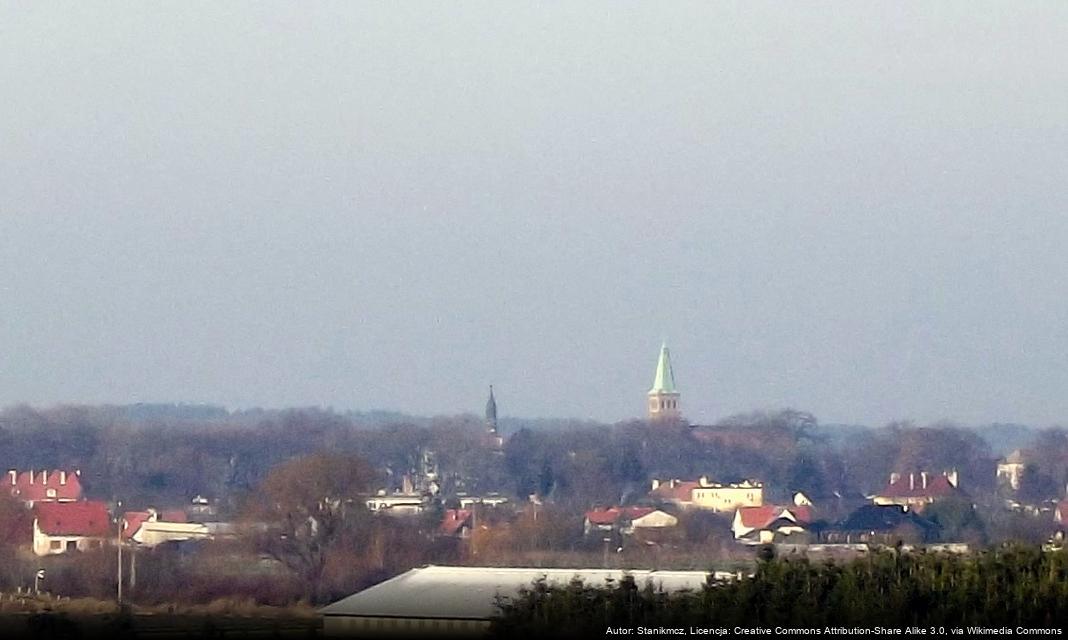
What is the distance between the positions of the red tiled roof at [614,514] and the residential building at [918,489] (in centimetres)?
590

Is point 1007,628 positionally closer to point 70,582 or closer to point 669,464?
point 70,582

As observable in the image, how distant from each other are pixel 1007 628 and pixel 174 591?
13.1m

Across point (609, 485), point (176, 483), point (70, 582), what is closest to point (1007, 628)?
point (70, 582)

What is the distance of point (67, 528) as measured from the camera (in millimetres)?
33625

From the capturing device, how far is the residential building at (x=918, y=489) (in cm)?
4909

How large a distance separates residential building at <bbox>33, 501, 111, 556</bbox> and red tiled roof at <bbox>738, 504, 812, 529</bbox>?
12.9 metres

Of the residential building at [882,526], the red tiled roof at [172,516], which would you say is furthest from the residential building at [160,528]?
the residential building at [882,526]

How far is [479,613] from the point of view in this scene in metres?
17.0

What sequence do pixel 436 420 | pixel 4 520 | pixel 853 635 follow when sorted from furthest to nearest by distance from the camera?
pixel 436 420
pixel 4 520
pixel 853 635

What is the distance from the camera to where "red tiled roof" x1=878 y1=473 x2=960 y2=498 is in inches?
1987

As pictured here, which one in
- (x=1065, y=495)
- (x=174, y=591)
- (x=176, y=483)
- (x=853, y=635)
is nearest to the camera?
(x=853, y=635)

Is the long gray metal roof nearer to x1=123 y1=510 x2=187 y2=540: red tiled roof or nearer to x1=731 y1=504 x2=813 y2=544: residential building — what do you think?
x1=123 y1=510 x2=187 y2=540: red tiled roof

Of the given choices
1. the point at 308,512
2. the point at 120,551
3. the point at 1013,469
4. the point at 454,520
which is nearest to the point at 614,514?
the point at 454,520

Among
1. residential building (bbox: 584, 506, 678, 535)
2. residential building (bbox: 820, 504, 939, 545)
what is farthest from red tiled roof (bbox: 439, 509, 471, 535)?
residential building (bbox: 820, 504, 939, 545)
